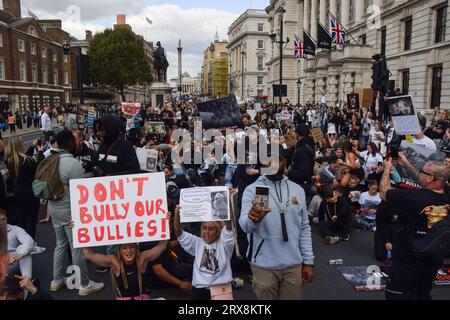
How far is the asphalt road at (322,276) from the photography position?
5.29 metres

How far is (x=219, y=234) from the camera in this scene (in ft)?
14.3

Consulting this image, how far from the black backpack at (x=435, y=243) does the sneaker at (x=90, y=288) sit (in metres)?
3.95

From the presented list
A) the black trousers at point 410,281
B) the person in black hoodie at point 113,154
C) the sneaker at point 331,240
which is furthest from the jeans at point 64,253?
the sneaker at point 331,240

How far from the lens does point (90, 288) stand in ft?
17.5

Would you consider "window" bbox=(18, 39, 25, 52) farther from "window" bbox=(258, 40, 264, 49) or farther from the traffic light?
"window" bbox=(258, 40, 264, 49)

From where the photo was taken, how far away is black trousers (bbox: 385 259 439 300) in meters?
3.55

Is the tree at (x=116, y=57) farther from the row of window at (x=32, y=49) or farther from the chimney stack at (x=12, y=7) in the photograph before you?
the chimney stack at (x=12, y=7)

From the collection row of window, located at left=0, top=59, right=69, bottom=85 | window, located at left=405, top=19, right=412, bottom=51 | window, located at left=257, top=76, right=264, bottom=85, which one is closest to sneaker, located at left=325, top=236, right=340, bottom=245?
window, located at left=405, top=19, right=412, bottom=51

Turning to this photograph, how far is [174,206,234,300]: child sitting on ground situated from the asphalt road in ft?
3.94
